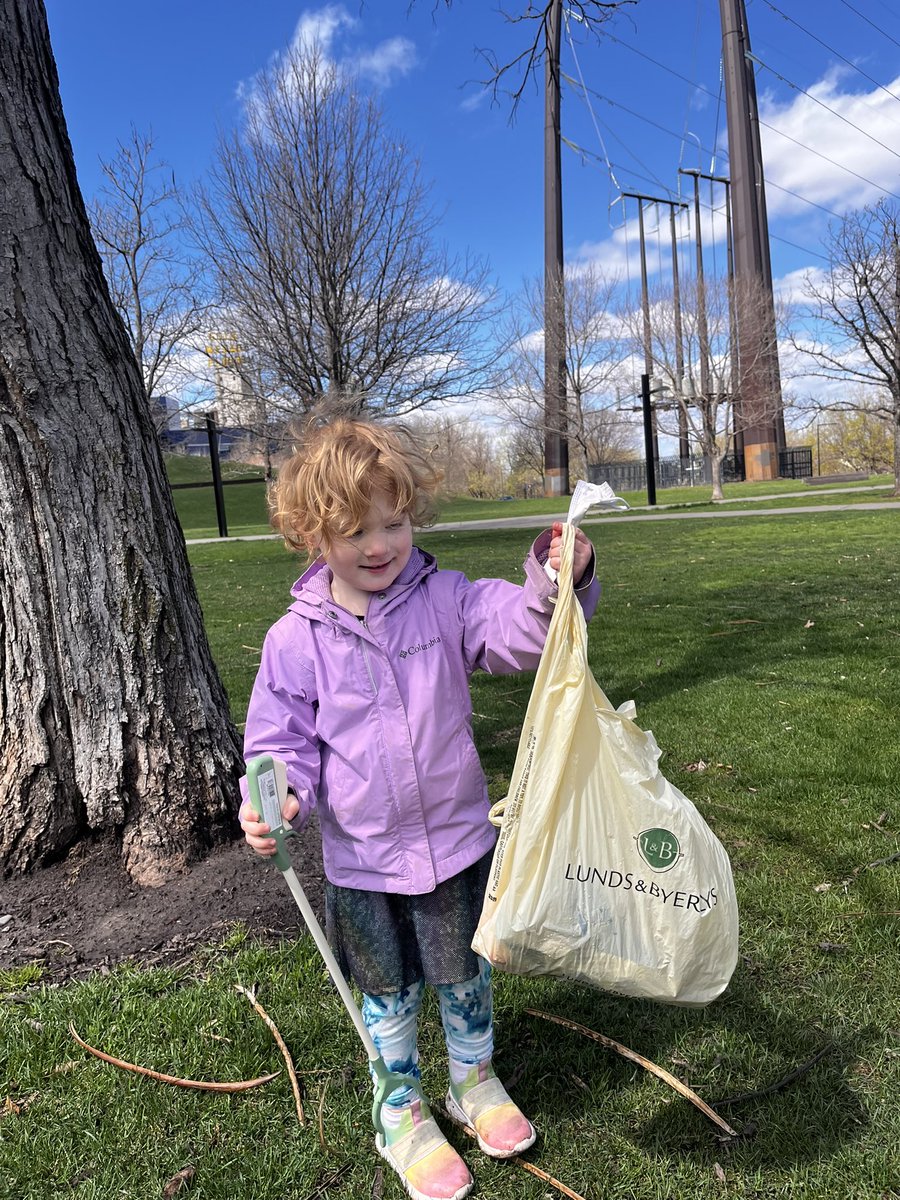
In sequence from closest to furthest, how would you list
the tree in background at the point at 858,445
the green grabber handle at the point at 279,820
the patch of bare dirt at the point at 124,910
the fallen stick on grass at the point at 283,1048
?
the green grabber handle at the point at 279,820 < the fallen stick on grass at the point at 283,1048 < the patch of bare dirt at the point at 124,910 < the tree in background at the point at 858,445

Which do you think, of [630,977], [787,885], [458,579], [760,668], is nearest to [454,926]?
[630,977]

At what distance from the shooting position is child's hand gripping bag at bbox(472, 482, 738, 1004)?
1.59m

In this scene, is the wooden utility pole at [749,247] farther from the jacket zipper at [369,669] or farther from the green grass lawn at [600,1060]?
the jacket zipper at [369,669]

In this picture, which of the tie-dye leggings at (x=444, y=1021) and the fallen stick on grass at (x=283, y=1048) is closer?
the tie-dye leggings at (x=444, y=1021)

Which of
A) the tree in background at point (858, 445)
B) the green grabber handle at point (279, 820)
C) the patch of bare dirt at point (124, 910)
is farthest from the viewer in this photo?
Answer: the tree in background at point (858, 445)

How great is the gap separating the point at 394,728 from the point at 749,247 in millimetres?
36542

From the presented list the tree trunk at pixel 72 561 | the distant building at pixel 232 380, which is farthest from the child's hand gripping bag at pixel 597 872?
the distant building at pixel 232 380

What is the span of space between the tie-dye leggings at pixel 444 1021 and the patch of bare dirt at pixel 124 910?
0.88 m

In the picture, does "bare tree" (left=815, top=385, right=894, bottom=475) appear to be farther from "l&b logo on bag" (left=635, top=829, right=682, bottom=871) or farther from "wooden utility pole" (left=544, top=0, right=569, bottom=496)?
"l&b logo on bag" (left=635, top=829, right=682, bottom=871)

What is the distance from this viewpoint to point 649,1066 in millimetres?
2057

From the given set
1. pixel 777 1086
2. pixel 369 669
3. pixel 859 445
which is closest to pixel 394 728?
pixel 369 669

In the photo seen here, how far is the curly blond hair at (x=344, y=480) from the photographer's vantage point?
5.82ft

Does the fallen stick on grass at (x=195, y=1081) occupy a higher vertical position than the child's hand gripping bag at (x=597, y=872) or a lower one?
lower

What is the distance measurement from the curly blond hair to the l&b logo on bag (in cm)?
88
